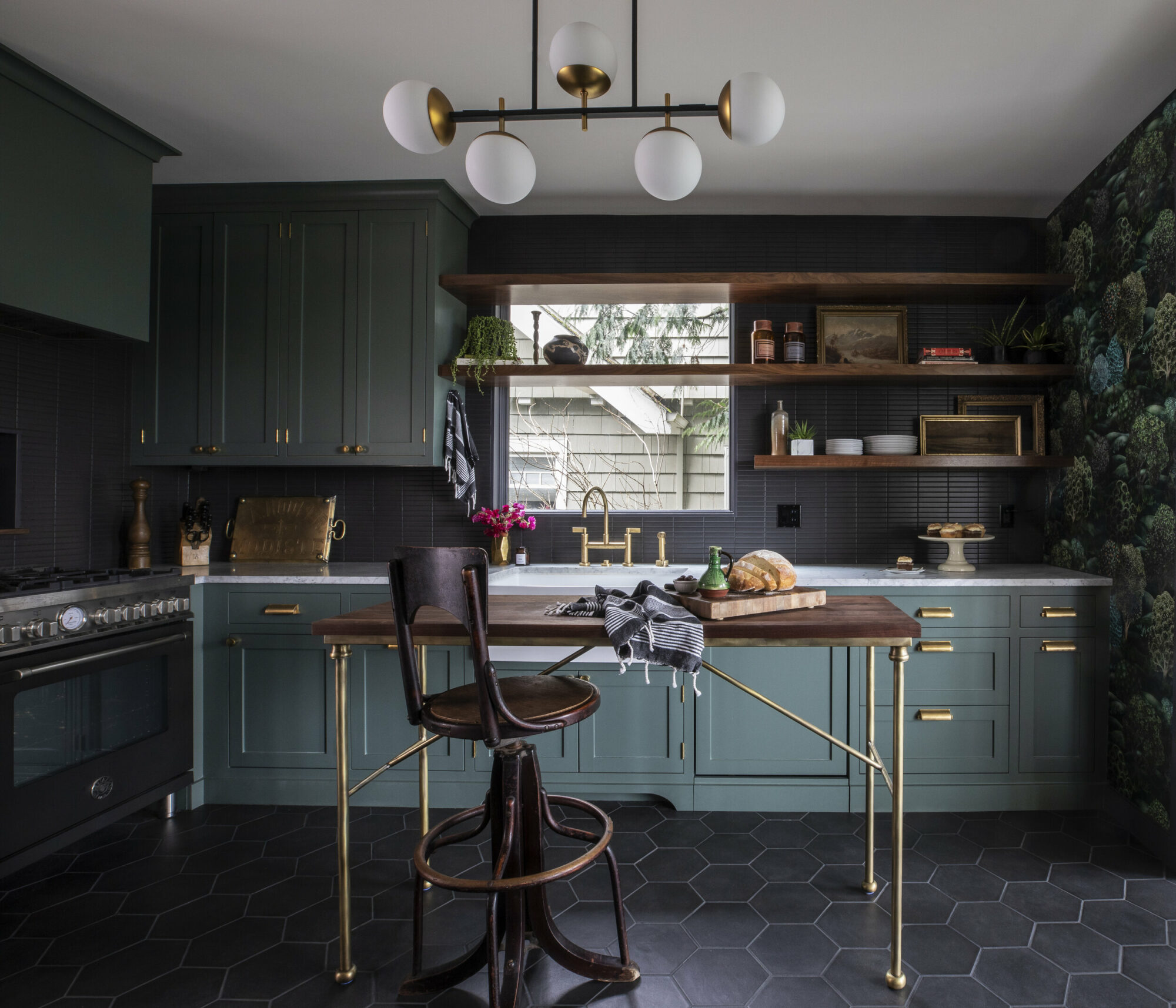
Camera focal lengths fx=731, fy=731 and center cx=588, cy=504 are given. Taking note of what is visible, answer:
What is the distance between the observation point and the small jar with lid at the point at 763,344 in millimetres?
3287

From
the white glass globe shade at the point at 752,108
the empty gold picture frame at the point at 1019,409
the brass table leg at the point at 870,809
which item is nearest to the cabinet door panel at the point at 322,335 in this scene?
the white glass globe shade at the point at 752,108

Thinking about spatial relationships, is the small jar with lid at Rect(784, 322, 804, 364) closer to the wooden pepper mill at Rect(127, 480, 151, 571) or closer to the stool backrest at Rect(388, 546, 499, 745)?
the stool backrest at Rect(388, 546, 499, 745)

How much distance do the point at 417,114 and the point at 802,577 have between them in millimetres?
2189

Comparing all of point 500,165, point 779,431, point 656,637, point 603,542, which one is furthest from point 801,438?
point 500,165

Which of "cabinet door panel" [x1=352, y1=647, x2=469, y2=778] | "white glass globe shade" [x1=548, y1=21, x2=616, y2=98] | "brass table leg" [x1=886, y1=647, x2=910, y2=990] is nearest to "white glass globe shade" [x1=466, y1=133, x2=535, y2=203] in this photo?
"white glass globe shade" [x1=548, y1=21, x2=616, y2=98]

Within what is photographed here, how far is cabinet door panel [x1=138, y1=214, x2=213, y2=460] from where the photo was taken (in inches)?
127

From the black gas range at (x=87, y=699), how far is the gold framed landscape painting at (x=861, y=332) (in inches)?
117

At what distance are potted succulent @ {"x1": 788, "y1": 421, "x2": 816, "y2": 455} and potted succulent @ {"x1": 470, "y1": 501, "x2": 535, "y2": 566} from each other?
126 cm

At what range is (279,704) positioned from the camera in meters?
2.92

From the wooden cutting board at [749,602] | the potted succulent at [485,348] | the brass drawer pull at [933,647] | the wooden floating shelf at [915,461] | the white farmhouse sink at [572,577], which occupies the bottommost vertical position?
the brass drawer pull at [933,647]

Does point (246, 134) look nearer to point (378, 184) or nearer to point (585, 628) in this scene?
point (378, 184)

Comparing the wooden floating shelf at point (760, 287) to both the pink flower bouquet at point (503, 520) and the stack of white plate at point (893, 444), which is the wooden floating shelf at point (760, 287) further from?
the pink flower bouquet at point (503, 520)

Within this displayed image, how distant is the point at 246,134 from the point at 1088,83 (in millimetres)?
3038

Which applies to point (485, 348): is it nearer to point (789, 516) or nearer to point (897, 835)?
point (789, 516)
